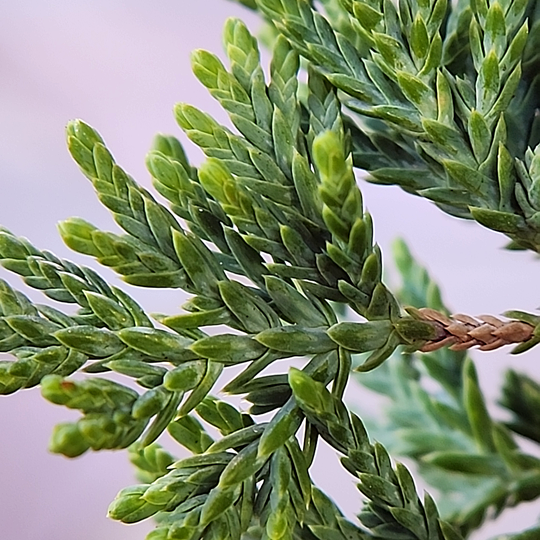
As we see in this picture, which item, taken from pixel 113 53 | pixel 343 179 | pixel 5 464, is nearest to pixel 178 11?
pixel 113 53

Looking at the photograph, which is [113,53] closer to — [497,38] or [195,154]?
[195,154]

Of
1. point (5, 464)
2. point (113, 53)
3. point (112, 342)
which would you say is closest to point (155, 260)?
point (112, 342)

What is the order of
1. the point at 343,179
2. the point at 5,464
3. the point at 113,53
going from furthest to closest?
the point at 113,53, the point at 5,464, the point at 343,179

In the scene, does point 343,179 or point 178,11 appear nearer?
point 343,179

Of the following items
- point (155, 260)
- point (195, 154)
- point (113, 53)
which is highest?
point (113, 53)

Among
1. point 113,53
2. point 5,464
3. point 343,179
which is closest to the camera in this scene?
point 343,179

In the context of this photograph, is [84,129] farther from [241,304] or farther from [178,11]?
[178,11]

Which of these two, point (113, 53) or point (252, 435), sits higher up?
point (113, 53)
